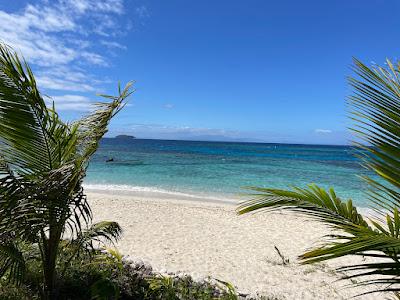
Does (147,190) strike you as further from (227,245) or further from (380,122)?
(380,122)

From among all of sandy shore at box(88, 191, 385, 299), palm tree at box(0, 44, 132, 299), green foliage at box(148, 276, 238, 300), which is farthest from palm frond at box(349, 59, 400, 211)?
green foliage at box(148, 276, 238, 300)

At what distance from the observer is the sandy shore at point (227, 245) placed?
5961mm

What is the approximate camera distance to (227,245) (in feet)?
27.5

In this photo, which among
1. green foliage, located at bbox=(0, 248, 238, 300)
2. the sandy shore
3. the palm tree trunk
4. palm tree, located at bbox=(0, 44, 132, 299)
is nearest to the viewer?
palm tree, located at bbox=(0, 44, 132, 299)

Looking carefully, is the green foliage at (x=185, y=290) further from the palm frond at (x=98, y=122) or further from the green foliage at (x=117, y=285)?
the palm frond at (x=98, y=122)

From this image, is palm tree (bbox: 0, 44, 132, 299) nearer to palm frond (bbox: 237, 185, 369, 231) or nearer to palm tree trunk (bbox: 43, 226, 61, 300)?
palm tree trunk (bbox: 43, 226, 61, 300)

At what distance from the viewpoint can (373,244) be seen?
149 cm

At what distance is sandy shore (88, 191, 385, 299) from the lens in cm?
596

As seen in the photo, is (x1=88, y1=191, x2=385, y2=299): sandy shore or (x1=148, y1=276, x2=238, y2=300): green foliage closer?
(x1=148, y1=276, x2=238, y2=300): green foliage

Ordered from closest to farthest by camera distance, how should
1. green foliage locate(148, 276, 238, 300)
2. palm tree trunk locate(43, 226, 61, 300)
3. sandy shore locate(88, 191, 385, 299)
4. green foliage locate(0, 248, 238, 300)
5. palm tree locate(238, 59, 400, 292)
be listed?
palm tree locate(238, 59, 400, 292) → palm tree trunk locate(43, 226, 61, 300) → green foliage locate(0, 248, 238, 300) → green foliage locate(148, 276, 238, 300) → sandy shore locate(88, 191, 385, 299)

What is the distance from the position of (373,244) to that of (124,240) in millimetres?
7565

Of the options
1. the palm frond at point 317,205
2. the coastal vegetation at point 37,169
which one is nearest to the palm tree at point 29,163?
the coastal vegetation at point 37,169

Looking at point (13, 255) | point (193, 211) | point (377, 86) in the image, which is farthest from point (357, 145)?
point (193, 211)

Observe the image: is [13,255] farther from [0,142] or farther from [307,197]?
[307,197]
